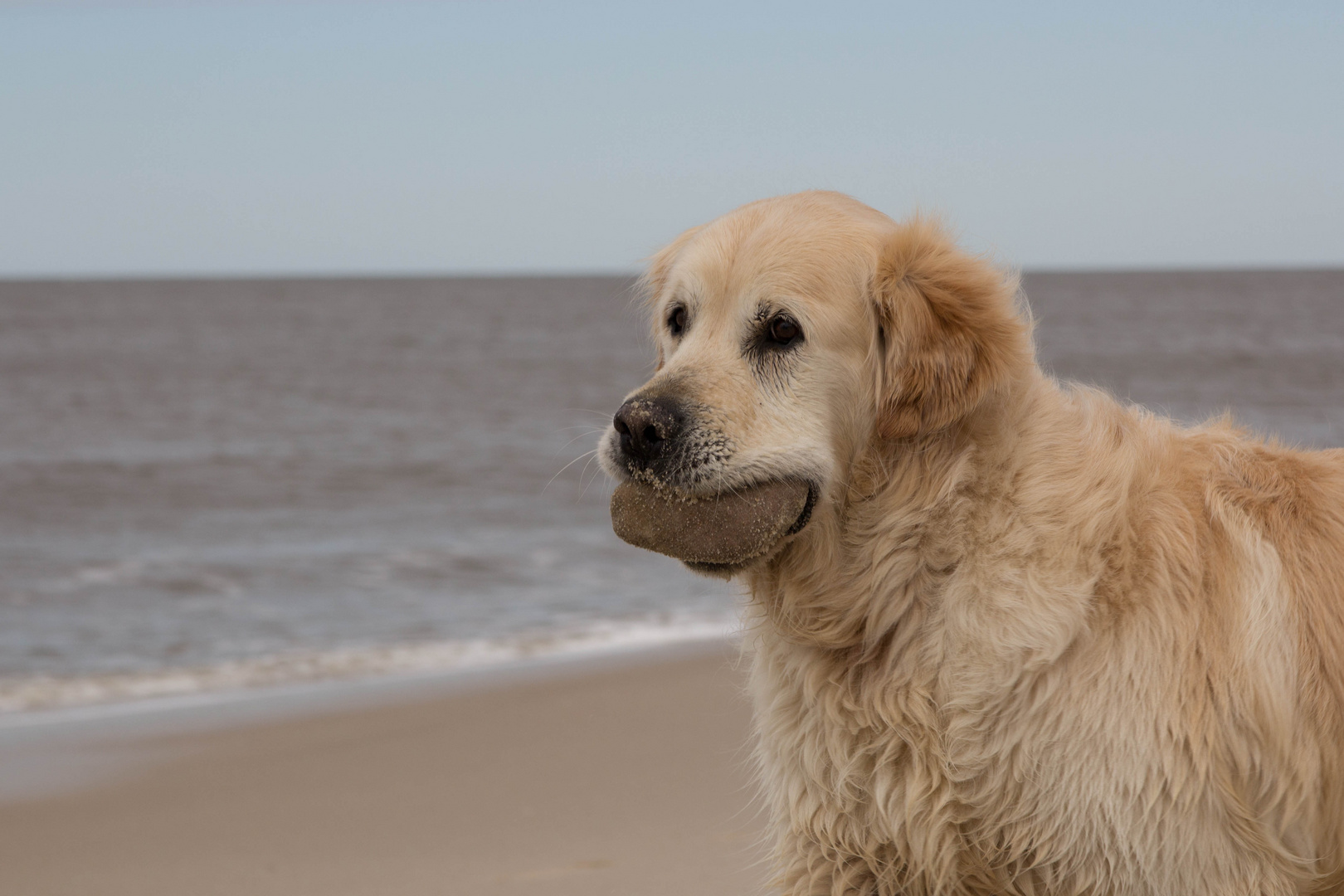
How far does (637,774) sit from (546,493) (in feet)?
22.9

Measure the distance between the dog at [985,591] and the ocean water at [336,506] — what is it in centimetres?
48

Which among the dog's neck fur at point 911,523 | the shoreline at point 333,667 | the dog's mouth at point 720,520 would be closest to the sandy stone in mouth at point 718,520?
the dog's mouth at point 720,520

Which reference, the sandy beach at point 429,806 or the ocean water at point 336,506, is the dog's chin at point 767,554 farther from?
the sandy beach at point 429,806

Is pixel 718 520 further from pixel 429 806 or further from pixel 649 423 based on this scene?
pixel 429 806

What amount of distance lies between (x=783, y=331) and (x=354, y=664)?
14.9ft

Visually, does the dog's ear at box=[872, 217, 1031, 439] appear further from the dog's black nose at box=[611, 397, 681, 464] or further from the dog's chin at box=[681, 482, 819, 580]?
the dog's black nose at box=[611, 397, 681, 464]

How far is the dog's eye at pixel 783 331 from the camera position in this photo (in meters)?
2.51

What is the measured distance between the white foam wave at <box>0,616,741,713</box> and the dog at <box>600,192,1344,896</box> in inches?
122

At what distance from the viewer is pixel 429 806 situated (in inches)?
176

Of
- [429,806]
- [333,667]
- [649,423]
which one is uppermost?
[649,423]

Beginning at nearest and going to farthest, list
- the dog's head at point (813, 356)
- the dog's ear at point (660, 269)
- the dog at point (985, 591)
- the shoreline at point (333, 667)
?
the dog at point (985, 591)
the dog's head at point (813, 356)
the dog's ear at point (660, 269)
the shoreline at point (333, 667)

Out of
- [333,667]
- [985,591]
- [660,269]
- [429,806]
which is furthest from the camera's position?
[333,667]

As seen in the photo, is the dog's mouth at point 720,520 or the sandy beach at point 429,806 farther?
the sandy beach at point 429,806

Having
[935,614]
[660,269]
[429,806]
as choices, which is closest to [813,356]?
[935,614]
